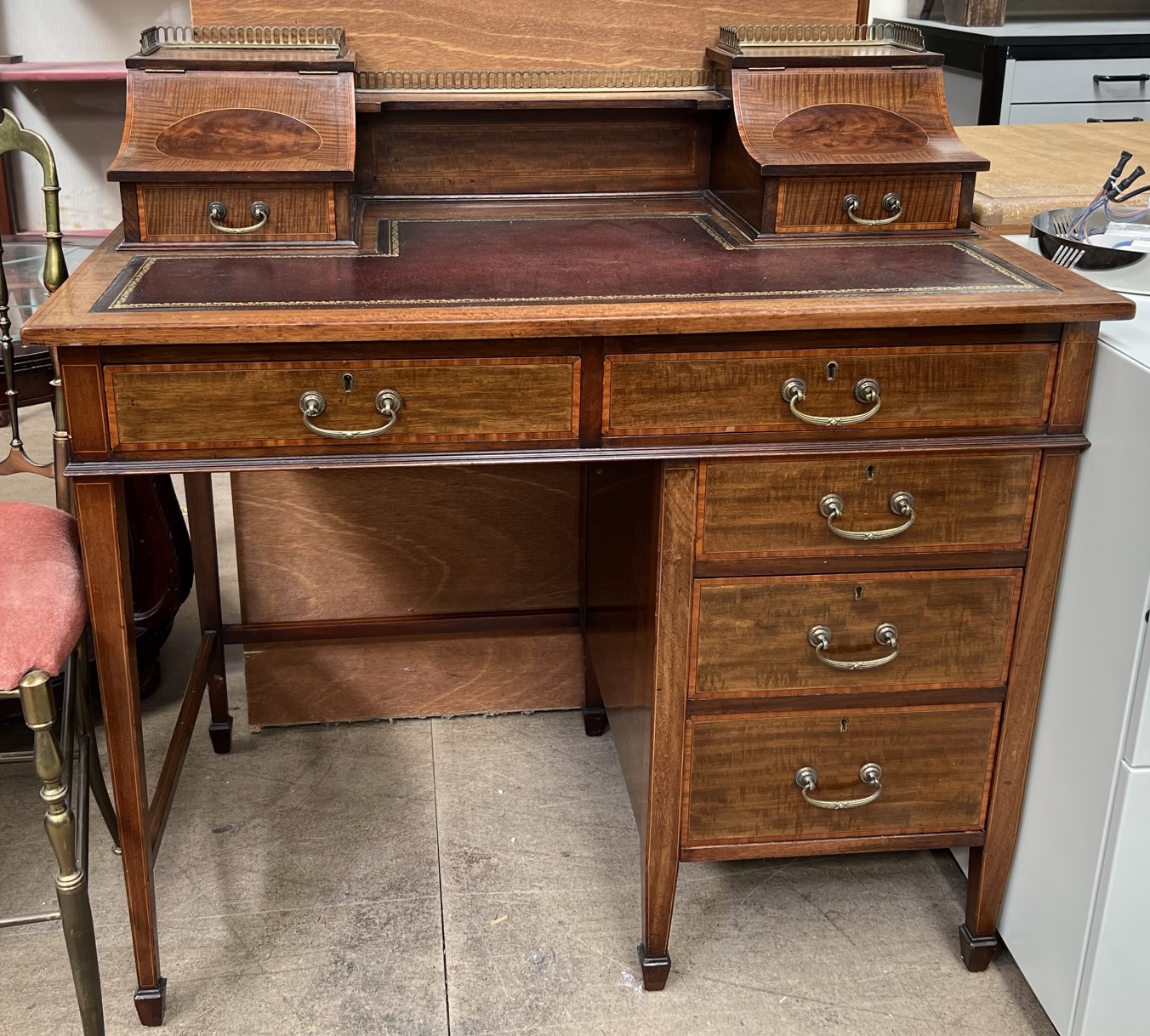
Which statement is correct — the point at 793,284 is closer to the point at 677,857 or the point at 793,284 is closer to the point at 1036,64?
the point at 677,857

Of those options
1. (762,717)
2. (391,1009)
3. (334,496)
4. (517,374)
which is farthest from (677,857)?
(334,496)

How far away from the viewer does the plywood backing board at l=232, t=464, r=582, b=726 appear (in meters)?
2.30

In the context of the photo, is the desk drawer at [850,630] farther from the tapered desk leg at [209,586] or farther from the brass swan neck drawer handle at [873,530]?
the tapered desk leg at [209,586]

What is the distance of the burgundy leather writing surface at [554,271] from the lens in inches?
59.2

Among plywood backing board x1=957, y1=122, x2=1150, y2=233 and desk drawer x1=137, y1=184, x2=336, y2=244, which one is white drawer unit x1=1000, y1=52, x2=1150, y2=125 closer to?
plywood backing board x1=957, y1=122, x2=1150, y2=233

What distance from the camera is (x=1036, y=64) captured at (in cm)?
394

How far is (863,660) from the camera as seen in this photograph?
5.52 feet

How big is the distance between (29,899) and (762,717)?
1.16 metres

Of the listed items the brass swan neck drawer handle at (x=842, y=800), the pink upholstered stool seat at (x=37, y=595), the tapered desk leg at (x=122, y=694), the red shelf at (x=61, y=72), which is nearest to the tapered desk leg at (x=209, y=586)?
the pink upholstered stool seat at (x=37, y=595)

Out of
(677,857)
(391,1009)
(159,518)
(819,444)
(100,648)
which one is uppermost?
(819,444)

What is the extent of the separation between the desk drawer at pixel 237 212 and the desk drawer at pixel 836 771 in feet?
2.75

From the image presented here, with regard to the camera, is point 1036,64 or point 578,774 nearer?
point 578,774

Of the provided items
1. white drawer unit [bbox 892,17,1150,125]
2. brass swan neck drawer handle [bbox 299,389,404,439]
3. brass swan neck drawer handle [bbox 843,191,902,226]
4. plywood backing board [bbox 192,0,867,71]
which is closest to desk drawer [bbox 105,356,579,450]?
brass swan neck drawer handle [bbox 299,389,404,439]

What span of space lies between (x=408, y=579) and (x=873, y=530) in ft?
3.36
